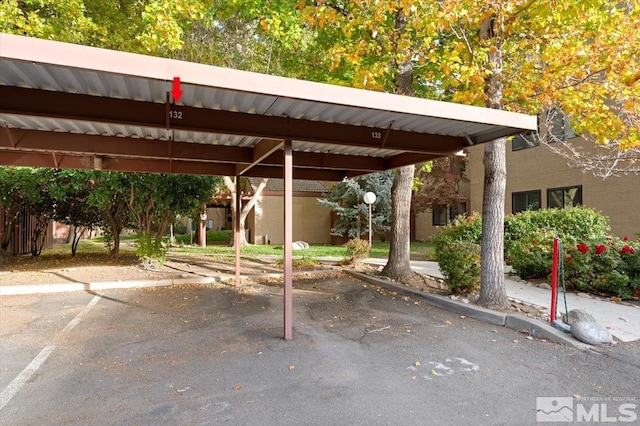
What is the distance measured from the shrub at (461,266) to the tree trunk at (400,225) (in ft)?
6.49

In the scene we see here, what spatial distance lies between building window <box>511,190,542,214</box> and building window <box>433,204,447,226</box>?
5.29 metres

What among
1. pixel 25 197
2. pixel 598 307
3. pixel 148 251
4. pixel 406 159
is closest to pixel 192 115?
pixel 406 159

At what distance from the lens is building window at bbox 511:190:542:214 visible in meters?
14.3

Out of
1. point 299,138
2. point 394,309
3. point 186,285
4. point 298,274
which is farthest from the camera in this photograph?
point 298,274

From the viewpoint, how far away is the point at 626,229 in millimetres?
11117

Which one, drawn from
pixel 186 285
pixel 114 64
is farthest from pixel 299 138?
pixel 186 285

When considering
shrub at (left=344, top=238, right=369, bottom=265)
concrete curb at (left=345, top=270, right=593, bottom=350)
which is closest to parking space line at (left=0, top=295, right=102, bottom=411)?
concrete curb at (left=345, top=270, right=593, bottom=350)

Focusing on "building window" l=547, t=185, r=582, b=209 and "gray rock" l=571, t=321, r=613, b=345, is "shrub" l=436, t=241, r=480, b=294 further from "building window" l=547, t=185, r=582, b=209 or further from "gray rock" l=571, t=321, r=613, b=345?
"building window" l=547, t=185, r=582, b=209

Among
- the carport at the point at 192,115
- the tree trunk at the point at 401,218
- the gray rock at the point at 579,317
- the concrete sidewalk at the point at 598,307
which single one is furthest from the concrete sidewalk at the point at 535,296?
the carport at the point at 192,115

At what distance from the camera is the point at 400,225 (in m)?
9.23

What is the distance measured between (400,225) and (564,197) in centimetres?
787

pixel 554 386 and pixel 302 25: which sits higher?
pixel 302 25

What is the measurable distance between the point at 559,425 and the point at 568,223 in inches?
344

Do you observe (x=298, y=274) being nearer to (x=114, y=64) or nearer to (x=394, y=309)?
(x=394, y=309)
